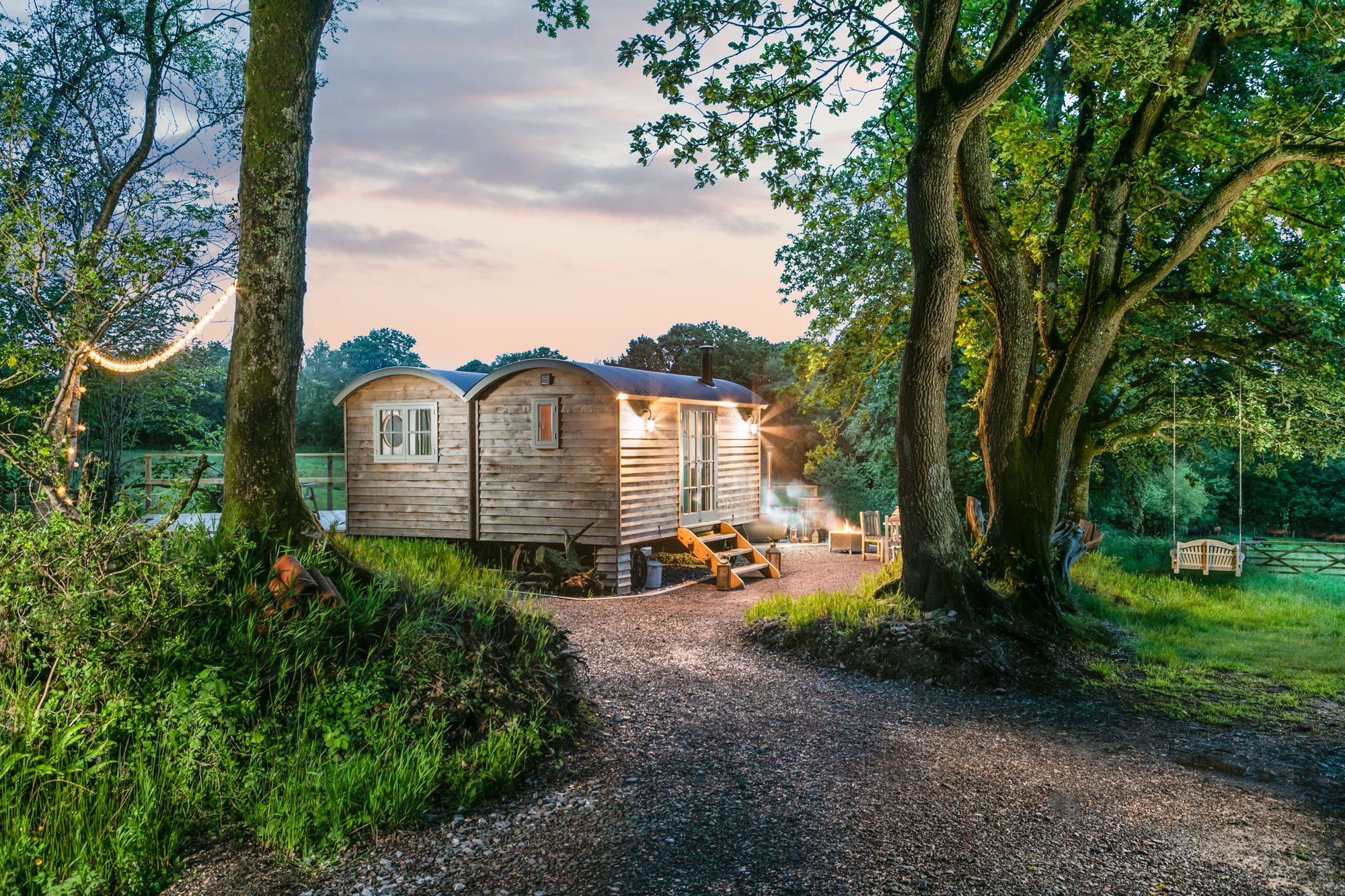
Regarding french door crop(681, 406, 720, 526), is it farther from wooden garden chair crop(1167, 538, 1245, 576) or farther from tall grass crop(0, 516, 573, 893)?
tall grass crop(0, 516, 573, 893)

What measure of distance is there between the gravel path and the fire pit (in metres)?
10.8

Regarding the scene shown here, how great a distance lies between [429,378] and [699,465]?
4.69 m

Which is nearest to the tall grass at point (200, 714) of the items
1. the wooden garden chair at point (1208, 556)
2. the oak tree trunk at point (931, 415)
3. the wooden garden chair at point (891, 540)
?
the oak tree trunk at point (931, 415)

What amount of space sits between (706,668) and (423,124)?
26.8 feet

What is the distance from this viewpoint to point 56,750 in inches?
134

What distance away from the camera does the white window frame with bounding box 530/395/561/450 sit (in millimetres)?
11938

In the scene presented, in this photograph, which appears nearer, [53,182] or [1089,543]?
[53,182]

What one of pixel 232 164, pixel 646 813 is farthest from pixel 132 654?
pixel 232 164

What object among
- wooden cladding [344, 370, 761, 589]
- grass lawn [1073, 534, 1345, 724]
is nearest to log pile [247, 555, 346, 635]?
grass lawn [1073, 534, 1345, 724]

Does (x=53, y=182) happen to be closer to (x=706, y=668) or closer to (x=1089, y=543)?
(x=706, y=668)

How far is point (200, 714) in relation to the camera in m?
3.68

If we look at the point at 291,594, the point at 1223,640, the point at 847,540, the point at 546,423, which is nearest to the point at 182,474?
the point at 546,423

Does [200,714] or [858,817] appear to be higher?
[200,714]

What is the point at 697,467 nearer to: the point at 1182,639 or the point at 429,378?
the point at 429,378
